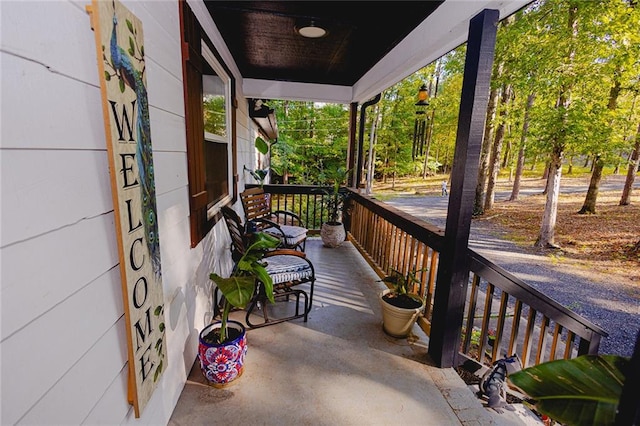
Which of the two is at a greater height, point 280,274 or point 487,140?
point 487,140

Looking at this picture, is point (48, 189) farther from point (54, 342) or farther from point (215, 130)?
point (215, 130)

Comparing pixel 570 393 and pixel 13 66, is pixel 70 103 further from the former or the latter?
pixel 570 393

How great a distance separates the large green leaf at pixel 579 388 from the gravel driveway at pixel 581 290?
3.72 m

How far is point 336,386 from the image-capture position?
6.21ft

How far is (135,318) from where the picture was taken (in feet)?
3.65

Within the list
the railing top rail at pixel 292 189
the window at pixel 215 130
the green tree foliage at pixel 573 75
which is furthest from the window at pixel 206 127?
the green tree foliage at pixel 573 75

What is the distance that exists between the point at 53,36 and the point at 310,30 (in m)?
2.25

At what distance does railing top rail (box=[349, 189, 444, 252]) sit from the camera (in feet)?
7.41

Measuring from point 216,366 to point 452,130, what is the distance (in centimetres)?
1536

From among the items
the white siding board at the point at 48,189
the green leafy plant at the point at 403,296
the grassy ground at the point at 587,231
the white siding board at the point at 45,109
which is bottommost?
the grassy ground at the point at 587,231

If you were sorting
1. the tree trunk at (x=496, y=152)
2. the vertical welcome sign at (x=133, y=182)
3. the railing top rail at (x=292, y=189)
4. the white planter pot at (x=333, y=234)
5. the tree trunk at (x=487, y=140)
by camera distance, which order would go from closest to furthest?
the vertical welcome sign at (x=133, y=182) < the white planter pot at (x=333, y=234) < the railing top rail at (x=292, y=189) < the tree trunk at (x=487, y=140) < the tree trunk at (x=496, y=152)

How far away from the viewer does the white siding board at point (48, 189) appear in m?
0.65

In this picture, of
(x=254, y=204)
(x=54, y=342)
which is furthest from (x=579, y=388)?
(x=254, y=204)

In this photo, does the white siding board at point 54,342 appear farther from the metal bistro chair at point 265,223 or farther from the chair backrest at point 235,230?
the metal bistro chair at point 265,223
